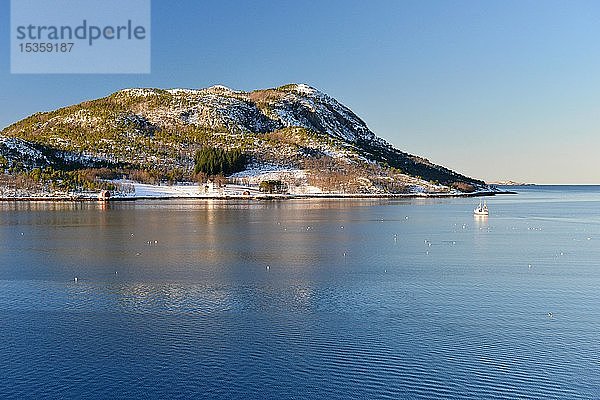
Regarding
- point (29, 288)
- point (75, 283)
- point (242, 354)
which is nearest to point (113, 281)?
point (75, 283)

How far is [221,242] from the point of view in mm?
55594

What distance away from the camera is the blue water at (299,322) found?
716 inches

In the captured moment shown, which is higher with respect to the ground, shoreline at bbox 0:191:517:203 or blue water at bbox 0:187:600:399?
shoreline at bbox 0:191:517:203

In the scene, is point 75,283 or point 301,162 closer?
point 75,283

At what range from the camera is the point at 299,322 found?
24.7 metres

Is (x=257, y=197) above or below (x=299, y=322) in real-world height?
above

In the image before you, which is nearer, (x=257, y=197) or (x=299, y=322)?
(x=299, y=322)

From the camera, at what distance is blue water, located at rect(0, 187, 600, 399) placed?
716 inches

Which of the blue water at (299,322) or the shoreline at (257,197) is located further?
the shoreline at (257,197)

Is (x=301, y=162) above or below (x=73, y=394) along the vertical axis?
above

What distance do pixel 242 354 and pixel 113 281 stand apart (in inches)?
643

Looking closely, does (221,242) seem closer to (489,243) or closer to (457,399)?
(489,243)

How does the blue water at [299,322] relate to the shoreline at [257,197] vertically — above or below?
below

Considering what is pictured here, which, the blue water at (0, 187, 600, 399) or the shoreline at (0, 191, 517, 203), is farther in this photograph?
the shoreline at (0, 191, 517, 203)
